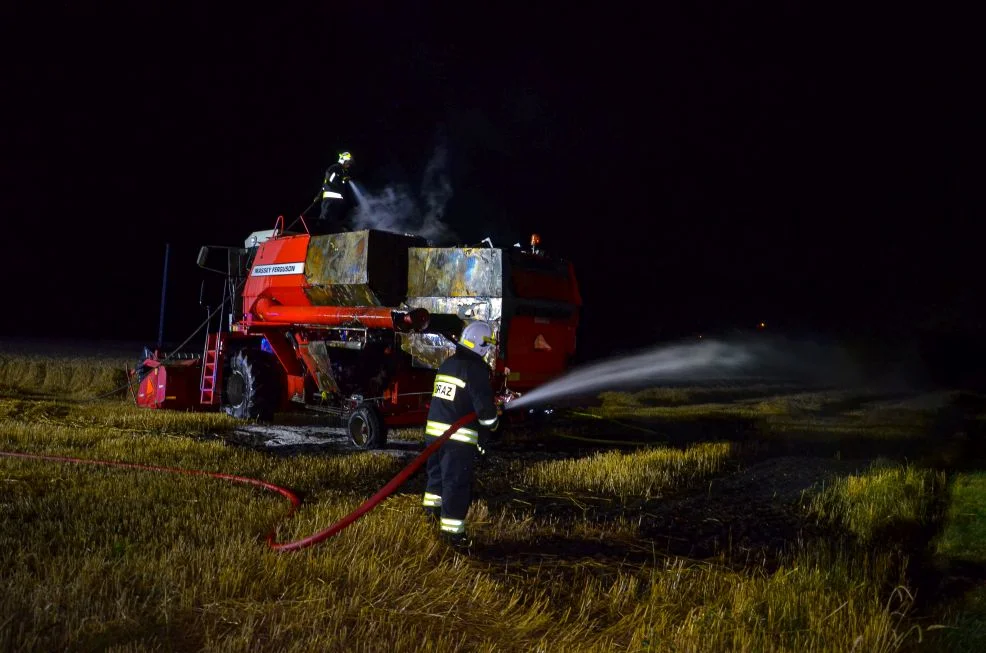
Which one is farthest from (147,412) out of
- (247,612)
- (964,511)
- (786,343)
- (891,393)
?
(786,343)

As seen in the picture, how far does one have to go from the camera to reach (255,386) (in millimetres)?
11281

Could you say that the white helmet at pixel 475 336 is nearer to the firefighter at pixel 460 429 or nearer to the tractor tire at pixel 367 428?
the firefighter at pixel 460 429

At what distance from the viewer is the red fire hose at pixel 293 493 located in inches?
181

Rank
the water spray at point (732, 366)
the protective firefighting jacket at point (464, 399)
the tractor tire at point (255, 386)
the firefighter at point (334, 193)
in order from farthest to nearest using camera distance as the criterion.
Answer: the water spray at point (732, 366)
the firefighter at point (334, 193)
the tractor tire at point (255, 386)
the protective firefighting jacket at point (464, 399)

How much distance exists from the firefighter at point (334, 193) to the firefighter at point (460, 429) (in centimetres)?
643

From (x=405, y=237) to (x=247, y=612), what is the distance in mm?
7157

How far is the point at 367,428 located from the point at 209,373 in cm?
399

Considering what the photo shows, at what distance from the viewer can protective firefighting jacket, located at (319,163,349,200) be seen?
457 inches

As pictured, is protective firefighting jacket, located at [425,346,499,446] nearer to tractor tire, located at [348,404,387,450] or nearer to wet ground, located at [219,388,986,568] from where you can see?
wet ground, located at [219,388,986,568]

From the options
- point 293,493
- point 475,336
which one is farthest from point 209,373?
point 475,336

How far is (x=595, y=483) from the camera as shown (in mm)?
7789

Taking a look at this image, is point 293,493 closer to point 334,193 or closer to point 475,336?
point 475,336

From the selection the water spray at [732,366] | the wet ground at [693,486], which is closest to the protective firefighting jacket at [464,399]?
the wet ground at [693,486]

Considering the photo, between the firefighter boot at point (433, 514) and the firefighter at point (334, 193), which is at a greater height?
the firefighter at point (334, 193)
